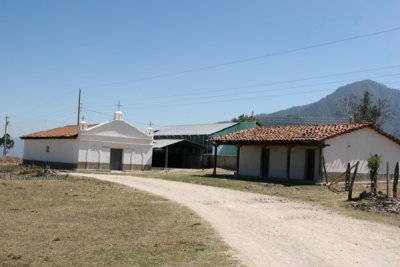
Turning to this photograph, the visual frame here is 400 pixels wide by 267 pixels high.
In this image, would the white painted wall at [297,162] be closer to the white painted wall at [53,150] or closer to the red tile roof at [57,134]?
the white painted wall at [53,150]

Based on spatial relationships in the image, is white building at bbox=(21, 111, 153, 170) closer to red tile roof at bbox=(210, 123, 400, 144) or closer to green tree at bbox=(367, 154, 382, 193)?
red tile roof at bbox=(210, 123, 400, 144)

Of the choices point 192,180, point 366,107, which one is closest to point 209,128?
point 366,107

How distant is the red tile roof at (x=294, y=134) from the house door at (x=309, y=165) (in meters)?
1.19

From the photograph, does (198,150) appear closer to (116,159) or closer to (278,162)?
(116,159)

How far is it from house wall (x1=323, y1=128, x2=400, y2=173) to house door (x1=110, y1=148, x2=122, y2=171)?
20.5 metres

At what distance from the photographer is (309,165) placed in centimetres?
3244

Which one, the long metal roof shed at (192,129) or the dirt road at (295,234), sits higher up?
the long metal roof shed at (192,129)

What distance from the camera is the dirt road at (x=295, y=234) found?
31.2ft

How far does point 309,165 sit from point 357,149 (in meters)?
Result: 3.70

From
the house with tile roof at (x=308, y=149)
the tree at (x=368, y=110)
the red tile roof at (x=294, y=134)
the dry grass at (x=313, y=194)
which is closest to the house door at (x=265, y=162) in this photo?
the house with tile roof at (x=308, y=149)

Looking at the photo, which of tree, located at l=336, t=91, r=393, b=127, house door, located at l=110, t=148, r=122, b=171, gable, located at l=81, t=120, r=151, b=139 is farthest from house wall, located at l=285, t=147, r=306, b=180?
tree, located at l=336, t=91, r=393, b=127

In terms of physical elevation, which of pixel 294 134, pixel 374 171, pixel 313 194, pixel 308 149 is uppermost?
pixel 294 134

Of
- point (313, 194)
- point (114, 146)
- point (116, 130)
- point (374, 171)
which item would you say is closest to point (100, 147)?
point (114, 146)

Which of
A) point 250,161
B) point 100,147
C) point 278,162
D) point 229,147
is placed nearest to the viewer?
point 278,162
